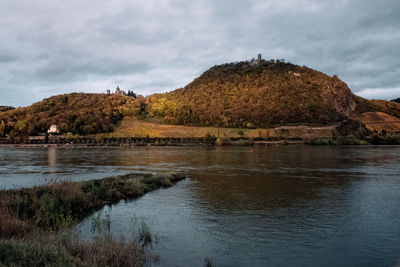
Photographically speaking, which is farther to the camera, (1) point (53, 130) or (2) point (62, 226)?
(1) point (53, 130)

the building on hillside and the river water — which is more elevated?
the building on hillside

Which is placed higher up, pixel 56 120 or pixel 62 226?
pixel 56 120

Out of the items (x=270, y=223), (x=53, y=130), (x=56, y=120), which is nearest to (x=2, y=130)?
(x=56, y=120)

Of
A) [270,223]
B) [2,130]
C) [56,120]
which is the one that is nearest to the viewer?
[270,223]

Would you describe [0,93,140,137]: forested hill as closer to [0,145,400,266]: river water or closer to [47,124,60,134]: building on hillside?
[47,124,60,134]: building on hillside

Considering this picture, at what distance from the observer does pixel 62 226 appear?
41.4 feet

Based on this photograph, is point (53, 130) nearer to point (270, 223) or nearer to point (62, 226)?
point (62, 226)

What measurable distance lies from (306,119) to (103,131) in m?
108

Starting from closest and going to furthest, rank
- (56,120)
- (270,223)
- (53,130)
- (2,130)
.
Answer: (270,223)
(2,130)
(53,130)
(56,120)

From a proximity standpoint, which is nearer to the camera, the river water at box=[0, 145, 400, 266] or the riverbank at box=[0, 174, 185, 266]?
the riverbank at box=[0, 174, 185, 266]

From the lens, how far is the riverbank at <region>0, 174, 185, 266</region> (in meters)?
7.63

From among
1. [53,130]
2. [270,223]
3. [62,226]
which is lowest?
[270,223]

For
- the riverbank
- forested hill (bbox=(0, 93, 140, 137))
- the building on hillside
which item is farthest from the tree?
the riverbank

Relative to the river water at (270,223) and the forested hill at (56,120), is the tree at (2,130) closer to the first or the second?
the forested hill at (56,120)
